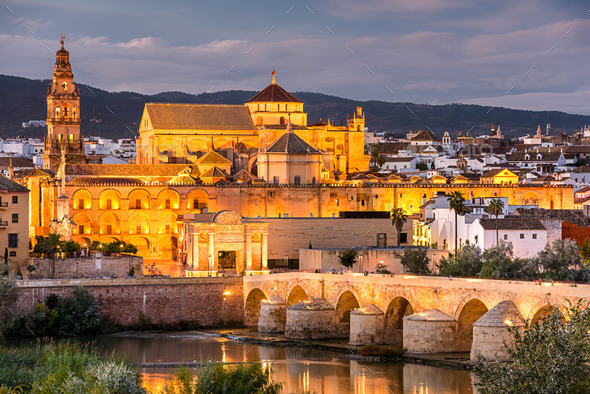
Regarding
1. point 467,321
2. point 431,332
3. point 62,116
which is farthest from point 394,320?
point 62,116

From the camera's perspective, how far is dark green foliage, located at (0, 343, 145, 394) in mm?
32656

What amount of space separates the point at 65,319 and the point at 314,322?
1220 centimetres

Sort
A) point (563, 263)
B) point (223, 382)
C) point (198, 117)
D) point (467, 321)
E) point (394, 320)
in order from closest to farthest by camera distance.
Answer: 1. point (223, 382)
2. point (467, 321)
3. point (394, 320)
4. point (563, 263)
5. point (198, 117)

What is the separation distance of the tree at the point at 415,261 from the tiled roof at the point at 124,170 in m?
29.8

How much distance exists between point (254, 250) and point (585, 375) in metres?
38.9

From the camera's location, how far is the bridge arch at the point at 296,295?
58500 mm

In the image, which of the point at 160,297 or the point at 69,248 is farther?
the point at 69,248

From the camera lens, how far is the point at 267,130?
317ft

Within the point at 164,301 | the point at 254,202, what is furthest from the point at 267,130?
the point at 164,301

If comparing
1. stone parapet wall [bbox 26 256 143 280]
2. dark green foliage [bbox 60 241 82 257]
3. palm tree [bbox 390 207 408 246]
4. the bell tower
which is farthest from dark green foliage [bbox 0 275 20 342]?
the bell tower

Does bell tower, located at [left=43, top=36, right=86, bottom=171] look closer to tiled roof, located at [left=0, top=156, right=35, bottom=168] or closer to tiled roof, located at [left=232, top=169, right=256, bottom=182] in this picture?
tiled roof, located at [left=232, top=169, right=256, bottom=182]

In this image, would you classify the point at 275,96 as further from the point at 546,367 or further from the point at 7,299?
the point at 546,367

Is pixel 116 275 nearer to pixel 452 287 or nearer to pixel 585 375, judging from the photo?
pixel 452 287

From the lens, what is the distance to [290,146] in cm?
8925
